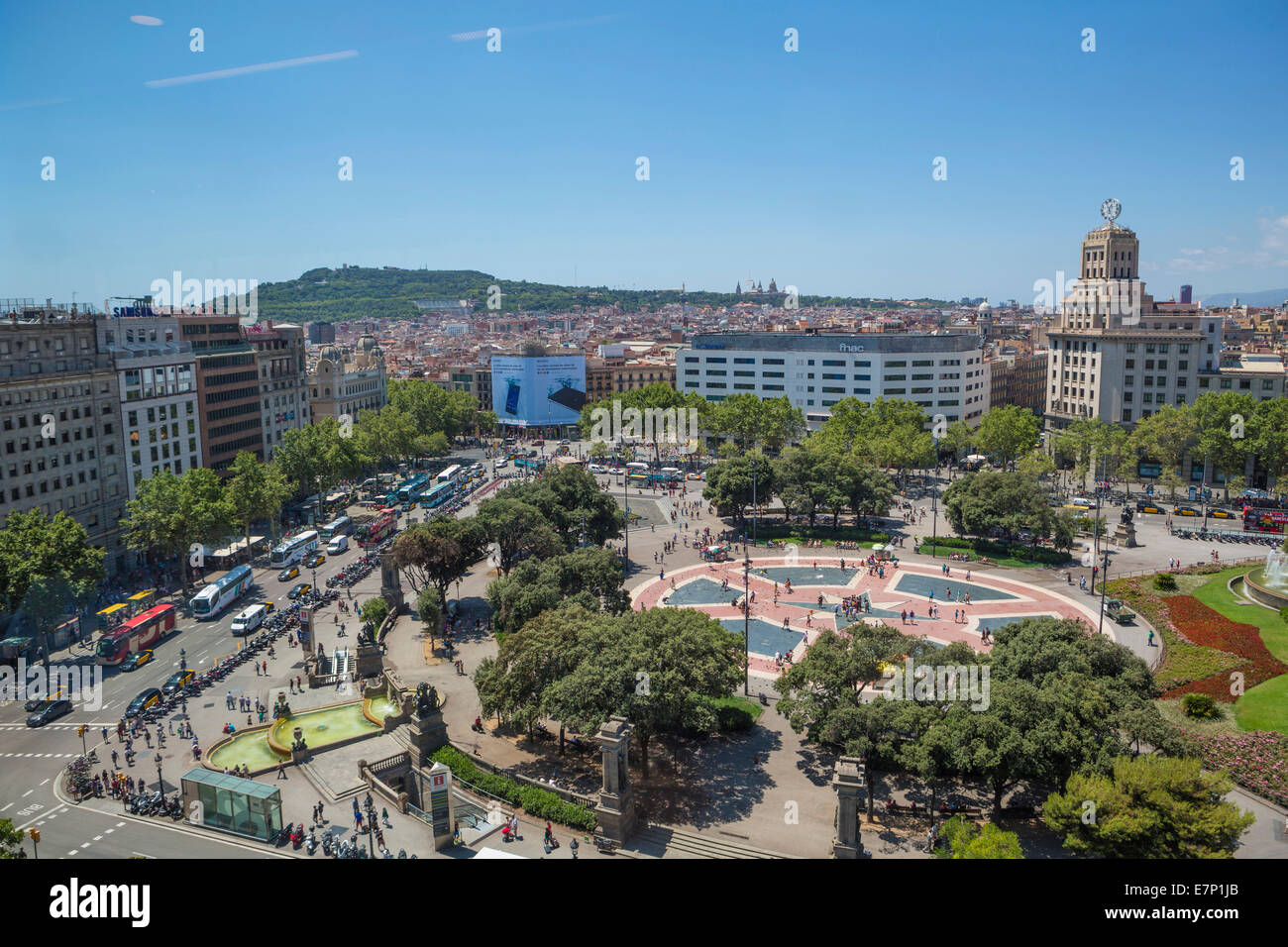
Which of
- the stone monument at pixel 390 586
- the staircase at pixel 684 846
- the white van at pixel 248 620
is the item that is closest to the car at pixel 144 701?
the white van at pixel 248 620

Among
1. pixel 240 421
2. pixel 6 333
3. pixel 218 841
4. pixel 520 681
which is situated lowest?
pixel 218 841

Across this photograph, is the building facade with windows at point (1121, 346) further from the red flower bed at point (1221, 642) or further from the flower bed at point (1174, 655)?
the red flower bed at point (1221, 642)

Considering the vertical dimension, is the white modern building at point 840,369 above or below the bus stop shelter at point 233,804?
above

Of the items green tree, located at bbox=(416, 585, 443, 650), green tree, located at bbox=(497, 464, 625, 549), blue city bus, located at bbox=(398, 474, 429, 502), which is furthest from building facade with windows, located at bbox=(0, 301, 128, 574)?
green tree, located at bbox=(497, 464, 625, 549)

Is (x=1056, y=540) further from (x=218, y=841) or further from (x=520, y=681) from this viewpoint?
(x=218, y=841)

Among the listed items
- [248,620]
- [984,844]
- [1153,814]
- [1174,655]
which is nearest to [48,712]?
[248,620]
